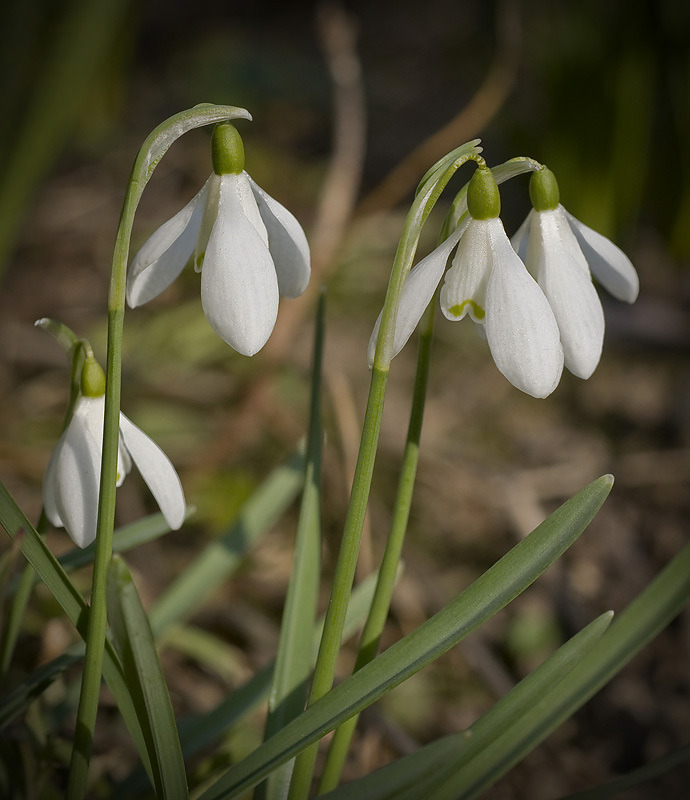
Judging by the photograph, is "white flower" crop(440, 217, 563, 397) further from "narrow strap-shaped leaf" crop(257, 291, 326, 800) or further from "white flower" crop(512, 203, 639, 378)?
"narrow strap-shaped leaf" crop(257, 291, 326, 800)

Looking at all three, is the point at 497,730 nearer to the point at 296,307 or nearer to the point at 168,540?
the point at 168,540

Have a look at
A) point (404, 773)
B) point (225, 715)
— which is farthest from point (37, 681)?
point (404, 773)

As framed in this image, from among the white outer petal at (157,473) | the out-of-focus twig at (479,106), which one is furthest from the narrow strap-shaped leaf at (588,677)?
the out-of-focus twig at (479,106)

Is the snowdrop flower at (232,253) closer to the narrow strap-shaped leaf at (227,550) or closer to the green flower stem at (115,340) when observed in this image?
the green flower stem at (115,340)

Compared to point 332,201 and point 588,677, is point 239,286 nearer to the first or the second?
point 588,677

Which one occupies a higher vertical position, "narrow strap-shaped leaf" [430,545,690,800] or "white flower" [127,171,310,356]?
"white flower" [127,171,310,356]

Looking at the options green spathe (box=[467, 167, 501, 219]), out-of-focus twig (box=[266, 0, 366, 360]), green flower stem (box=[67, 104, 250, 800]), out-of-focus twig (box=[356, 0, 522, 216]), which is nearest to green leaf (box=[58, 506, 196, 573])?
green flower stem (box=[67, 104, 250, 800])

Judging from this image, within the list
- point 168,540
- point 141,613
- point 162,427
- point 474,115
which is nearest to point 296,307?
point 162,427
